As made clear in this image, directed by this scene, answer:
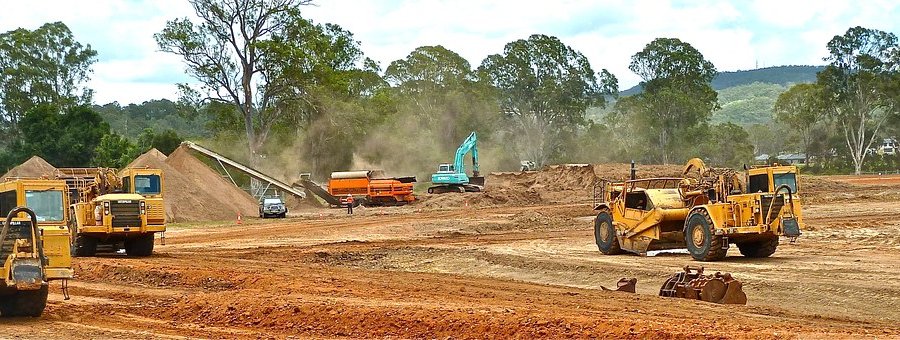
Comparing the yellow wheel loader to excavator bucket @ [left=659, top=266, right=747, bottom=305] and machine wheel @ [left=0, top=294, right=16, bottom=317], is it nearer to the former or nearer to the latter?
machine wheel @ [left=0, top=294, right=16, bottom=317]

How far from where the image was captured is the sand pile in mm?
55312

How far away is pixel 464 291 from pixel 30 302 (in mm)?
7198

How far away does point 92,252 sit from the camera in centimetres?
3002

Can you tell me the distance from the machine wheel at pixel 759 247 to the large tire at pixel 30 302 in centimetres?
1641

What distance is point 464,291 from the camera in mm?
19484

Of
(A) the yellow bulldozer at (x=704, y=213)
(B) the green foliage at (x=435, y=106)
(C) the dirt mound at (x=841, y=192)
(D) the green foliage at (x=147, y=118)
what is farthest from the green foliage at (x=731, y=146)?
(A) the yellow bulldozer at (x=704, y=213)

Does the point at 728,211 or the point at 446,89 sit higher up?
the point at 446,89

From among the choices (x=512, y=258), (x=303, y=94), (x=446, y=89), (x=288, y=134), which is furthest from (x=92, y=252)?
(x=446, y=89)

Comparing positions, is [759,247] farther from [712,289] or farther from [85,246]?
[85,246]

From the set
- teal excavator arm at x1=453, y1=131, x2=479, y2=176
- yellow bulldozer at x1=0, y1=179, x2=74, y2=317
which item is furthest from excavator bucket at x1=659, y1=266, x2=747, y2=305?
teal excavator arm at x1=453, y1=131, x2=479, y2=176

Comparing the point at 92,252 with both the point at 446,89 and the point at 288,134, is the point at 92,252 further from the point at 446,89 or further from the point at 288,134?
the point at 446,89

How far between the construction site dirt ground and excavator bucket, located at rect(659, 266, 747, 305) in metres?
0.59

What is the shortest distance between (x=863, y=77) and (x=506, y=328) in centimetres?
9682

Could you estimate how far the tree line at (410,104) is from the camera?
7362 cm
